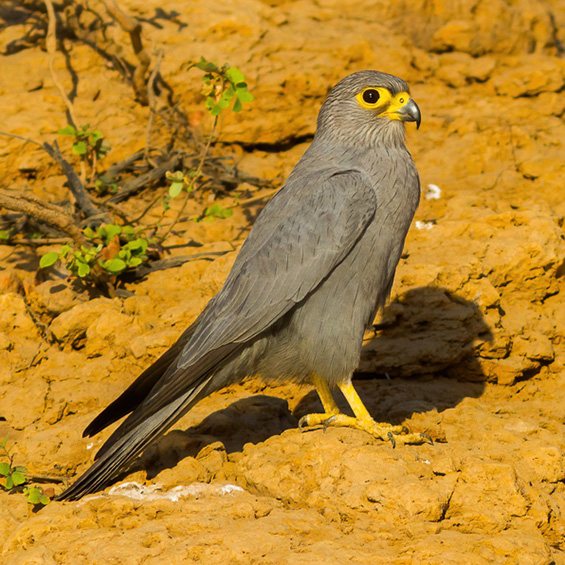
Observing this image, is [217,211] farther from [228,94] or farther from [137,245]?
[228,94]

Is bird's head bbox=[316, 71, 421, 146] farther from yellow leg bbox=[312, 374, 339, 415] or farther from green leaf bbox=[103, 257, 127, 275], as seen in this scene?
green leaf bbox=[103, 257, 127, 275]

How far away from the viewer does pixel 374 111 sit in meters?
4.11

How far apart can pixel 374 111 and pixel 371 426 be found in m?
1.80

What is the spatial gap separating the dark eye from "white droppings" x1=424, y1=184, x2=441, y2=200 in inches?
86.9

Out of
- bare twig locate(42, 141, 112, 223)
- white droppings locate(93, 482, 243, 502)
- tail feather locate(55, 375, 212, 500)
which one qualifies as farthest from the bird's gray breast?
bare twig locate(42, 141, 112, 223)

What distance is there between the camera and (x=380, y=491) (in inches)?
119

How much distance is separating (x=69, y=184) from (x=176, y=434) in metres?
2.98

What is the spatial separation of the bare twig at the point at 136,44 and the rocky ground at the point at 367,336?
0.58 feet

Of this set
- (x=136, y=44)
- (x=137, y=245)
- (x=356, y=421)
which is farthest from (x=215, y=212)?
(x=356, y=421)

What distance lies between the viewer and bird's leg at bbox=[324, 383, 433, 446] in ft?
11.5

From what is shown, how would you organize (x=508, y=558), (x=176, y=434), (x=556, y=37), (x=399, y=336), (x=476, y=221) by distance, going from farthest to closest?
(x=556, y=37) < (x=476, y=221) < (x=399, y=336) < (x=176, y=434) < (x=508, y=558)

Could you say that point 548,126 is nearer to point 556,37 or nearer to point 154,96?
point 556,37

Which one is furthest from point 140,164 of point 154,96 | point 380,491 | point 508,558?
point 508,558

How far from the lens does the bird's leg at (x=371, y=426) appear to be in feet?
11.5
